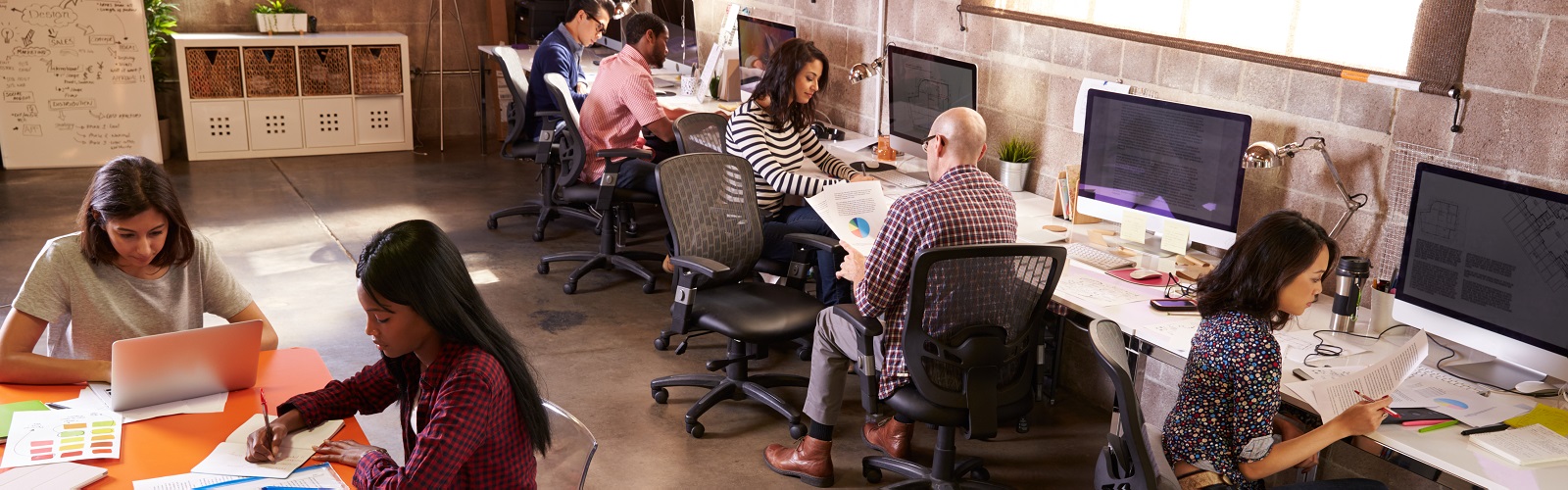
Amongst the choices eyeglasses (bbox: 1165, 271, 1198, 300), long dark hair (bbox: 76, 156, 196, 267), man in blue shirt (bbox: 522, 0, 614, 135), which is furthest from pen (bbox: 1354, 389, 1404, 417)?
man in blue shirt (bbox: 522, 0, 614, 135)

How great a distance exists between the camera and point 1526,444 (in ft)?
7.87

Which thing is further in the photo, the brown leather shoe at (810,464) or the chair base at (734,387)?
the chair base at (734,387)

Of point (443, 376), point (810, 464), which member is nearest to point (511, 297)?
point (810, 464)

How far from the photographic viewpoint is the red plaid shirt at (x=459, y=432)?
198 centimetres

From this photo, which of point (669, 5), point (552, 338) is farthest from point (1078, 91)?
point (669, 5)

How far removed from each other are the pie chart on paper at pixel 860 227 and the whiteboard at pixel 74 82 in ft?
18.3

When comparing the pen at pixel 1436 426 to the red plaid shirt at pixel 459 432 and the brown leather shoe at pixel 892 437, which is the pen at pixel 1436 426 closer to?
the brown leather shoe at pixel 892 437

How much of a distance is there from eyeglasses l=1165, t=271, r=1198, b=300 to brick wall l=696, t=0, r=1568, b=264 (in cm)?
39

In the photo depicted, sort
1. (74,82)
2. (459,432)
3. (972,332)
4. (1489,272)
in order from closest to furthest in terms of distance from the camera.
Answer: (459,432) → (1489,272) → (972,332) → (74,82)

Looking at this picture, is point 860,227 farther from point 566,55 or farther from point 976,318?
point 566,55

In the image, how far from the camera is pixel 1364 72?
3125 millimetres

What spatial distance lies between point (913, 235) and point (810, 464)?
869 millimetres

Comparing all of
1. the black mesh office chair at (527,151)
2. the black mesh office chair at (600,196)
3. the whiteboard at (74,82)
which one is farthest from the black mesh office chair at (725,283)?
the whiteboard at (74,82)

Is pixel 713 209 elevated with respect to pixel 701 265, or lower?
elevated
